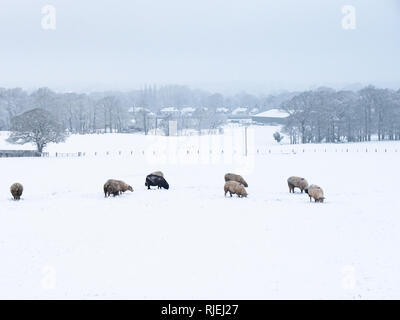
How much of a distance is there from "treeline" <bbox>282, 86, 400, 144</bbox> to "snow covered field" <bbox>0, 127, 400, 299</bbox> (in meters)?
69.2

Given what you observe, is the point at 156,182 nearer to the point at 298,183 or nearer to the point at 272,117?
the point at 298,183

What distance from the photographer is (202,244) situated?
1789cm

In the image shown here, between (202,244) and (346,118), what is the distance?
93.0m

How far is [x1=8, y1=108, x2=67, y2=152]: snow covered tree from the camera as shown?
7506 cm

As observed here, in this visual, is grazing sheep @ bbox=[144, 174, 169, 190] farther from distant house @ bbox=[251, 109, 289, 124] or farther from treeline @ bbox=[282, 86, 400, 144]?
distant house @ bbox=[251, 109, 289, 124]

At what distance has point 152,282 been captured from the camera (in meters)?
14.2

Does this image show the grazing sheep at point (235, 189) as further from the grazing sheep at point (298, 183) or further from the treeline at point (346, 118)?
the treeline at point (346, 118)

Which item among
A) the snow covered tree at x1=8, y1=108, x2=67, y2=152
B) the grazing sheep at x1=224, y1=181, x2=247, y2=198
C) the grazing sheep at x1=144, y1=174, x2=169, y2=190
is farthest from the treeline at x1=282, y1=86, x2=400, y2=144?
the grazing sheep at x1=224, y1=181, x2=247, y2=198

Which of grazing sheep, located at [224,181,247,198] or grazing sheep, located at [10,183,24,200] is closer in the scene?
grazing sheep, located at [224,181,247,198]

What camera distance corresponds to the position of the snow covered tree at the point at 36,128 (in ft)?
246

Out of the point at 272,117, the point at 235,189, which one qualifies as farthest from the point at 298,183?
the point at 272,117
